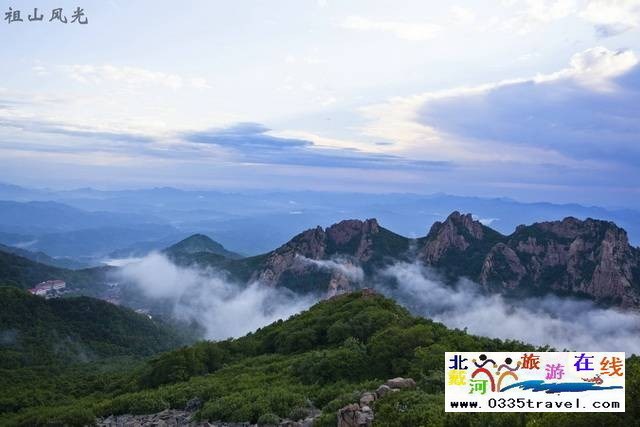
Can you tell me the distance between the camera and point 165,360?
45531mm

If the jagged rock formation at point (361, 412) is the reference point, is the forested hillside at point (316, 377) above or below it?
below

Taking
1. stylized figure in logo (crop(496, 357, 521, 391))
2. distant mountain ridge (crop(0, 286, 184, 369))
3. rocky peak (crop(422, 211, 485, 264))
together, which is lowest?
distant mountain ridge (crop(0, 286, 184, 369))

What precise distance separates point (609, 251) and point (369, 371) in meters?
145

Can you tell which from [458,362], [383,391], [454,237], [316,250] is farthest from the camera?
[316,250]

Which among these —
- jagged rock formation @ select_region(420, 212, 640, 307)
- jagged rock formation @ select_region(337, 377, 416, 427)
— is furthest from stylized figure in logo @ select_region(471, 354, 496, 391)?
jagged rock formation @ select_region(420, 212, 640, 307)

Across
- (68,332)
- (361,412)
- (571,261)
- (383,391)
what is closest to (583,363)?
(361,412)

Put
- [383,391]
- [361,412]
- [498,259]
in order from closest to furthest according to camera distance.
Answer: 1. [361,412]
2. [383,391]
3. [498,259]

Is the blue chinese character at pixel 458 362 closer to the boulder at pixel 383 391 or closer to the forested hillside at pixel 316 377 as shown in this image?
the forested hillside at pixel 316 377

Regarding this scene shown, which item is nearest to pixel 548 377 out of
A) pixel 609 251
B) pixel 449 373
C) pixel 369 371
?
pixel 449 373

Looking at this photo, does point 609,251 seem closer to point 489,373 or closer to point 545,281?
point 545,281

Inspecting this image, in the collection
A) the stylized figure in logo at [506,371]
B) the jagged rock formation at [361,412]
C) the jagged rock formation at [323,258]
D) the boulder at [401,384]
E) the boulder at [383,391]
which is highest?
the stylized figure in logo at [506,371]

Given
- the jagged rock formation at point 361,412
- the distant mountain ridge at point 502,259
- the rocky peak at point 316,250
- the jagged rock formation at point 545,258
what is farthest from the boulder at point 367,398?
the rocky peak at point 316,250

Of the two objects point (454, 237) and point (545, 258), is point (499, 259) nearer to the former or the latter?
point (545, 258)

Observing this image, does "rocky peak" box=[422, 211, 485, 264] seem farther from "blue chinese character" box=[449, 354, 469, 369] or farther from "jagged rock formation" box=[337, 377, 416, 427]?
"blue chinese character" box=[449, 354, 469, 369]
